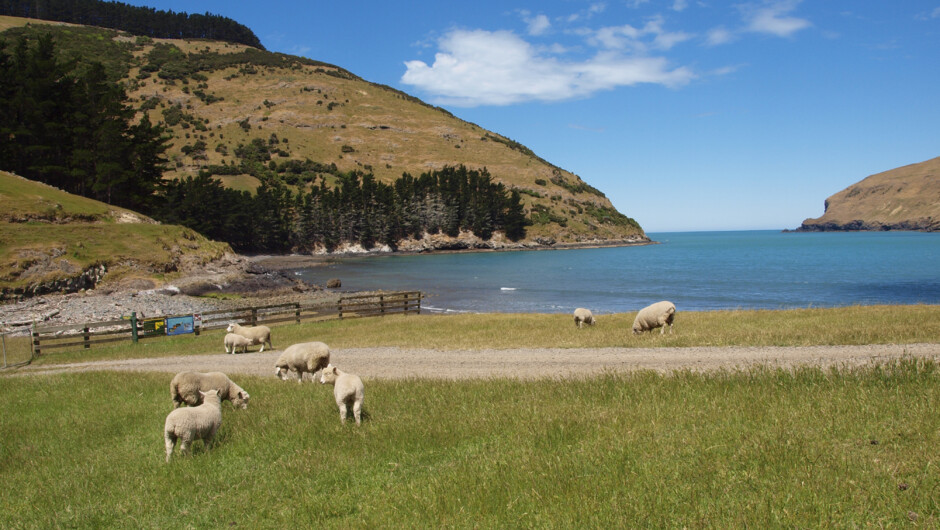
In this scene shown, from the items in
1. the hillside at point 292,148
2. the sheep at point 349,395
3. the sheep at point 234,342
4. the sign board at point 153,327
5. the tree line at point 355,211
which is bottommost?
the sign board at point 153,327

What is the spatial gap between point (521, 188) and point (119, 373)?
170 metres

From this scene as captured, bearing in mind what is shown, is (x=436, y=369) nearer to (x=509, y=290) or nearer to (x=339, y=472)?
(x=339, y=472)

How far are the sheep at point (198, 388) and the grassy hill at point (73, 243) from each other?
3996 cm

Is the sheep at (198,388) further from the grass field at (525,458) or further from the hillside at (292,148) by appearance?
the hillside at (292,148)

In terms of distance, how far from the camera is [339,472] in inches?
270

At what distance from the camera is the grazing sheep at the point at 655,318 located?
20.6 metres

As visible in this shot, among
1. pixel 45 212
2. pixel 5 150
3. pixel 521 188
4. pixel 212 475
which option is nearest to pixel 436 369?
pixel 212 475

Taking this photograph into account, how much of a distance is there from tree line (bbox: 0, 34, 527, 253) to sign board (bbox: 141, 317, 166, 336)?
38.0 metres

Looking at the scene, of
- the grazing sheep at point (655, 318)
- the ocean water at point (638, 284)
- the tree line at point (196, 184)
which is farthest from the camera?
the tree line at point (196, 184)

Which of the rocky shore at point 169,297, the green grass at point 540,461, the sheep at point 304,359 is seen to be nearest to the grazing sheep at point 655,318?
the green grass at point 540,461

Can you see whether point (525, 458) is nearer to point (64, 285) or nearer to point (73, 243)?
point (64, 285)

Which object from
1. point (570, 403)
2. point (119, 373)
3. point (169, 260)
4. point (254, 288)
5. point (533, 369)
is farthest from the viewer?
point (254, 288)

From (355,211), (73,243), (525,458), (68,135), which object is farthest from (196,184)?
(525,458)

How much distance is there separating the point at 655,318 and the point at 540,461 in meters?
15.8
